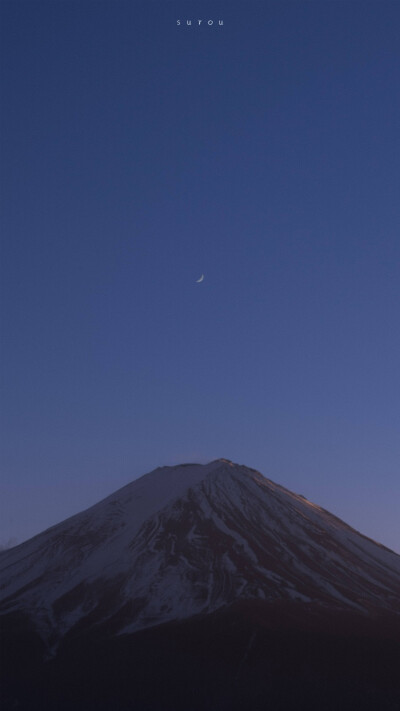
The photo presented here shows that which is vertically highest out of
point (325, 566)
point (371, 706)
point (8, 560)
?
point (8, 560)

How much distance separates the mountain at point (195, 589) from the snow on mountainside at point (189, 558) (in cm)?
26

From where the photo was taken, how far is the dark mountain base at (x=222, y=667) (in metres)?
69.2

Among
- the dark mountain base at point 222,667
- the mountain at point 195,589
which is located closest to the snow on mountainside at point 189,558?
the mountain at point 195,589

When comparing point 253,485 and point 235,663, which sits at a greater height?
point 253,485

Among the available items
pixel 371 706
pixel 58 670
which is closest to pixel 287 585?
pixel 371 706

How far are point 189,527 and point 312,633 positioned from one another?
3088 centimetres

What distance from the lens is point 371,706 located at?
2675 inches

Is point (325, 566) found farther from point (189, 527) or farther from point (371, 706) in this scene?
point (371, 706)

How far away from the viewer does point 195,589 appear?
295 feet

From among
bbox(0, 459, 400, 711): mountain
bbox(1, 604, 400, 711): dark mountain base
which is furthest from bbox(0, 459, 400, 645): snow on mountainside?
bbox(1, 604, 400, 711): dark mountain base

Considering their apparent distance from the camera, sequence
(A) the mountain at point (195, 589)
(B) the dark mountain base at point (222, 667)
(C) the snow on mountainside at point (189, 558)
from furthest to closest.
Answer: (C) the snow on mountainside at point (189, 558) → (A) the mountain at point (195, 589) → (B) the dark mountain base at point (222, 667)

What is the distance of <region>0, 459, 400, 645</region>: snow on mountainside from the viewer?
8856cm

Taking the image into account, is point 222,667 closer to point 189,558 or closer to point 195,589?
point 195,589

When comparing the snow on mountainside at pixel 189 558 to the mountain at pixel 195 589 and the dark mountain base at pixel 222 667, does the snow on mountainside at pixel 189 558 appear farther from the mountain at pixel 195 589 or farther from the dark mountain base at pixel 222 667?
the dark mountain base at pixel 222 667
